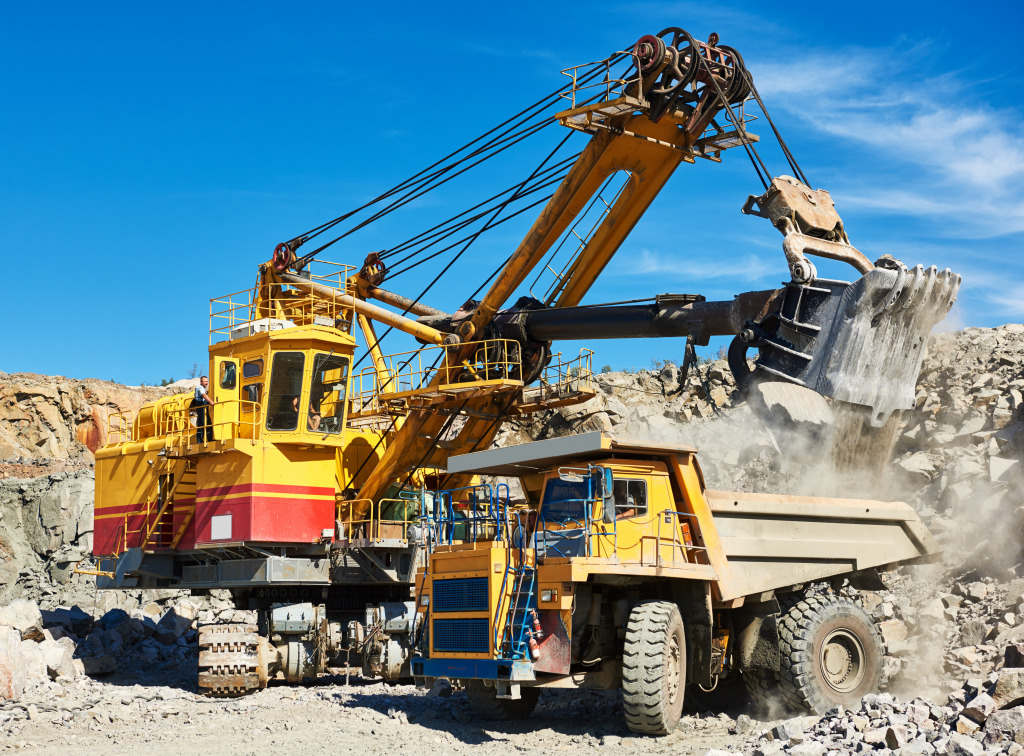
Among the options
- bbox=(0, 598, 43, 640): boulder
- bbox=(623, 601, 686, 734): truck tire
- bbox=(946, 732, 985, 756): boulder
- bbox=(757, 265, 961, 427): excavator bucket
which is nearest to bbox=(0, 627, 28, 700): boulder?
bbox=(0, 598, 43, 640): boulder

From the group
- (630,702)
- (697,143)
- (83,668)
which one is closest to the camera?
(630,702)

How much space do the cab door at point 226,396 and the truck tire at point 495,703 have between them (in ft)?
20.9

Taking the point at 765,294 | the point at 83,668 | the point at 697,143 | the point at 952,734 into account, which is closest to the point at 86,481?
the point at 83,668

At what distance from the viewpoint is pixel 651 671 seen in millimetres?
10523

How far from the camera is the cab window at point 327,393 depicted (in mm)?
17016

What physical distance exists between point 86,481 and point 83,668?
1237cm

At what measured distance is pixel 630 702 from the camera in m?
10.6

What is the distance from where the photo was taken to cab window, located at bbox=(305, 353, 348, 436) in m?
17.0

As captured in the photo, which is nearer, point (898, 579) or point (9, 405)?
point (898, 579)

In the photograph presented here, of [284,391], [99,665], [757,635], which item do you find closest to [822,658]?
[757,635]

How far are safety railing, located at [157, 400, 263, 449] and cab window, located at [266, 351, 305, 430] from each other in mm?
220

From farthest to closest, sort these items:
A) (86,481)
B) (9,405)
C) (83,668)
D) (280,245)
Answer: (9,405) < (86,481) < (280,245) < (83,668)

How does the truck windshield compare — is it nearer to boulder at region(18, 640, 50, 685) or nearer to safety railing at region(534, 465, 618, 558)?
safety railing at region(534, 465, 618, 558)

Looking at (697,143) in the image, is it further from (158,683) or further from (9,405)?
(9,405)
